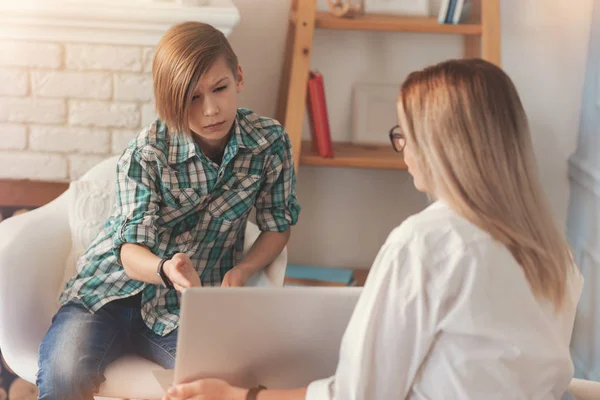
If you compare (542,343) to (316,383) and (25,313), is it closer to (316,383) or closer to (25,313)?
(316,383)

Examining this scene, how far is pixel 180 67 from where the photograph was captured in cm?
161

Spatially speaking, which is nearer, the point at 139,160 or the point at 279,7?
the point at 139,160

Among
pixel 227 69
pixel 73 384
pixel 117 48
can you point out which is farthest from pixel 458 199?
pixel 117 48

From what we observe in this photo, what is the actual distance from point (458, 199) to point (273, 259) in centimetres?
78

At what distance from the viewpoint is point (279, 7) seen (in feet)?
8.70

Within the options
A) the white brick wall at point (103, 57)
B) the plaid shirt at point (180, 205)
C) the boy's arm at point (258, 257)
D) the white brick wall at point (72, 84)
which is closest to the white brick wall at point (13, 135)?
the white brick wall at point (72, 84)

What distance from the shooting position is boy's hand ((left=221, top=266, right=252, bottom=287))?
5.47 feet

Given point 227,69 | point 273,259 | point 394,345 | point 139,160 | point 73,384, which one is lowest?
point 73,384

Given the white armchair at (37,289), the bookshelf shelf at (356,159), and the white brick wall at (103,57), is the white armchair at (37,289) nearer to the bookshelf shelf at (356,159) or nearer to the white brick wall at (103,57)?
the white brick wall at (103,57)

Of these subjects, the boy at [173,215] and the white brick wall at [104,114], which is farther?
the white brick wall at [104,114]

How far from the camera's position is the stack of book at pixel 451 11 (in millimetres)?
2467

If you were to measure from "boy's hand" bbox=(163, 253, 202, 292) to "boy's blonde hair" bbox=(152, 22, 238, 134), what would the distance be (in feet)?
0.94

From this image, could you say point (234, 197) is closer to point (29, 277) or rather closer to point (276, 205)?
point (276, 205)

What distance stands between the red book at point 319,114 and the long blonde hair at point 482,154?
4.34 feet
